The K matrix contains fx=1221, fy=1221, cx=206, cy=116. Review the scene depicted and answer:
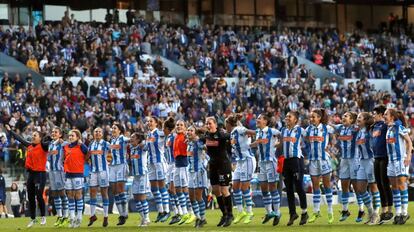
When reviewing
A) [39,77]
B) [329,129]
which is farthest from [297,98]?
[329,129]

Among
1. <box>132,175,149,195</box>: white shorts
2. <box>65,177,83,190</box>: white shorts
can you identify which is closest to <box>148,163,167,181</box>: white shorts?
<box>132,175,149,195</box>: white shorts

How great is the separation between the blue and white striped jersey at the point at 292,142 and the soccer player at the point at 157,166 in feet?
11.4

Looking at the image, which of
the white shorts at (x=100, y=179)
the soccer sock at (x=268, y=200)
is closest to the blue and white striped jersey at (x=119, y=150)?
the white shorts at (x=100, y=179)

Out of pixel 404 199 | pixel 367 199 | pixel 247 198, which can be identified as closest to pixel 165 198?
pixel 247 198

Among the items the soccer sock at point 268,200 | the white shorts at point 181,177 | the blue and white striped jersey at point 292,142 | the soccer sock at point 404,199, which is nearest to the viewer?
the soccer sock at point 404,199

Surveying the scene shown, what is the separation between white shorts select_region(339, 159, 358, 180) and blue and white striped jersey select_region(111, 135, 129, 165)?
16.6 feet

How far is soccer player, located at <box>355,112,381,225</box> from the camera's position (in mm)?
25109

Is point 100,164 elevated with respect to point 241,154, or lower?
lower

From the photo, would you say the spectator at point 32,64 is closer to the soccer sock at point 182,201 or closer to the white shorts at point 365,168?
the soccer sock at point 182,201

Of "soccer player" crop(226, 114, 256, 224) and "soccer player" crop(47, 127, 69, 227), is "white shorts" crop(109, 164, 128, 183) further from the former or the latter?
"soccer player" crop(226, 114, 256, 224)

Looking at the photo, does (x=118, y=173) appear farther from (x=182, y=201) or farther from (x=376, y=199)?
(x=376, y=199)

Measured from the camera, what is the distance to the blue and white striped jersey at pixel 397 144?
2377 centimetres

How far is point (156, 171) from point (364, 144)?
5256 millimetres

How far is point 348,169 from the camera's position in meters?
25.7
